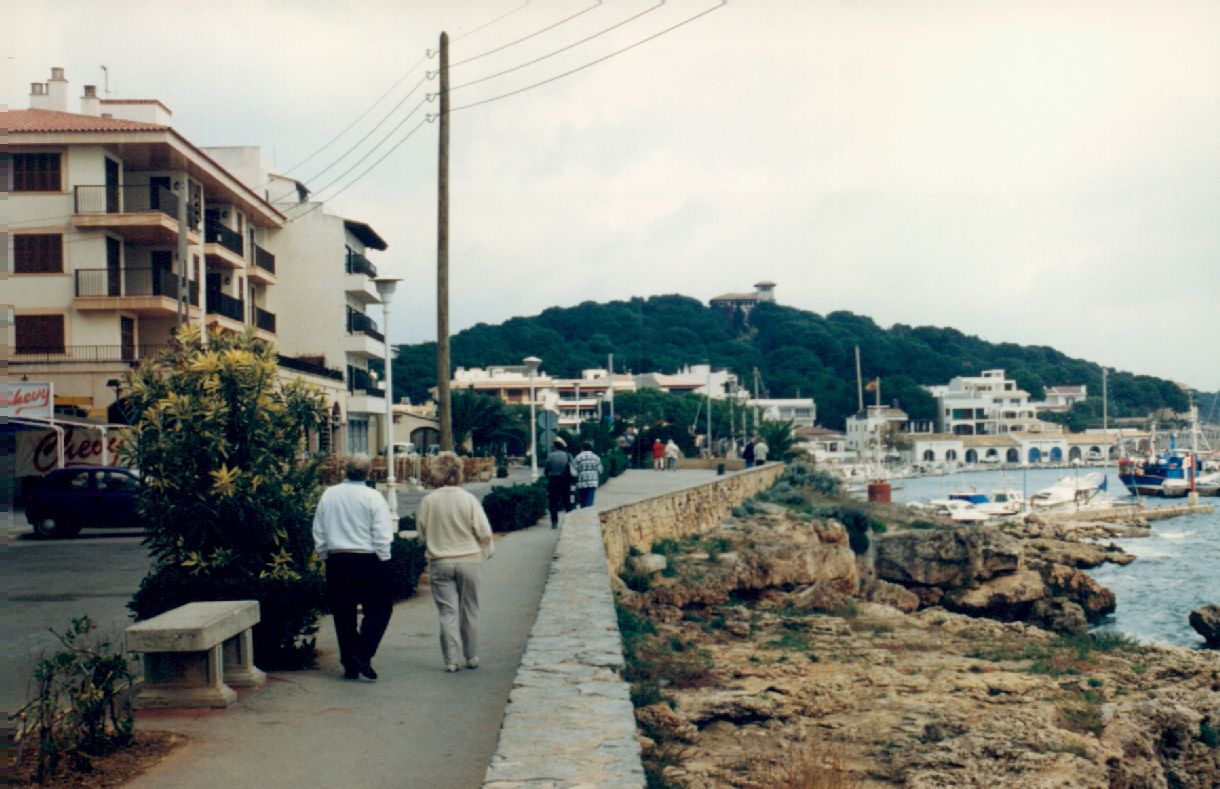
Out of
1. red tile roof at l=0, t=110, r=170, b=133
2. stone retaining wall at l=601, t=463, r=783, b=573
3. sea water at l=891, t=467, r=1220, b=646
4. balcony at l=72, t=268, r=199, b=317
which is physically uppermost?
red tile roof at l=0, t=110, r=170, b=133

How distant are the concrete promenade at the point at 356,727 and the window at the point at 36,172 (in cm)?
2903

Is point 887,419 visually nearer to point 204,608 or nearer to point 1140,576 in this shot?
point 1140,576

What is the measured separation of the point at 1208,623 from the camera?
30.0 meters

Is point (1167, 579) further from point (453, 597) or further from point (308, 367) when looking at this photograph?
point (453, 597)

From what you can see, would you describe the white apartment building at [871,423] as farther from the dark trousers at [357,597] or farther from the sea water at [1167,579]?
the dark trousers at [357,597]

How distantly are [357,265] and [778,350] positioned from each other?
126 meters

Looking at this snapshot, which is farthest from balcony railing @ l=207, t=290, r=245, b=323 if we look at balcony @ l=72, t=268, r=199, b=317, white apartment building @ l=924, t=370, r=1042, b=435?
white apartment building @ l=924, t=370, r=1042, b=435

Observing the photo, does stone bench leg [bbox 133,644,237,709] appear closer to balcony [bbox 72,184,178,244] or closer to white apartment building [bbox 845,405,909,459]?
balcony [bbox 72,184,178,244]

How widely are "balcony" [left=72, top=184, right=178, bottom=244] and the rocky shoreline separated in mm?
19605

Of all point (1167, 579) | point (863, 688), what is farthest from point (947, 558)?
point (863, 688)

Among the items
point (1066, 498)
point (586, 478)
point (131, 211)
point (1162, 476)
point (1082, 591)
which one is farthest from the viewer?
point (1162, 476)

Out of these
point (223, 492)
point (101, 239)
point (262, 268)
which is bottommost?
point (223, 492)

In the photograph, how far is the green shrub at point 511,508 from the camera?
2205 cm

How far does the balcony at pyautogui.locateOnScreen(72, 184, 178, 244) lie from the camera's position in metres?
34.2
